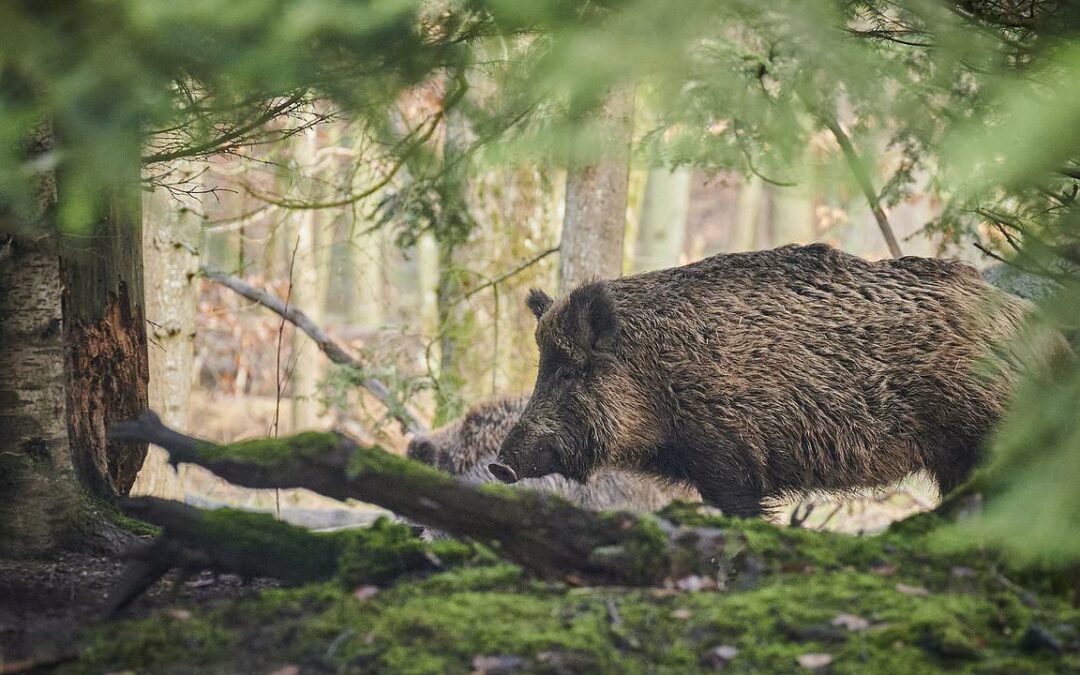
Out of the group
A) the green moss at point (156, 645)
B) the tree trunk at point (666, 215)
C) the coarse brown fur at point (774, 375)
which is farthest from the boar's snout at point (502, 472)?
the tree trunk at point (666, 215)

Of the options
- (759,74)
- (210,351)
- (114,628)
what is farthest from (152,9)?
(210,351)

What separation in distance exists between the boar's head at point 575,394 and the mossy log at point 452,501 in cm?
194

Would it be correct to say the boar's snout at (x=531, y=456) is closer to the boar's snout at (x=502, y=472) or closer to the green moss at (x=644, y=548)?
the boar's snout at (x=502, y=472)

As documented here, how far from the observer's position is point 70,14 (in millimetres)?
3725

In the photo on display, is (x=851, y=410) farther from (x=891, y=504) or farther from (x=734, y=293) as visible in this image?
(x=891, y=504)

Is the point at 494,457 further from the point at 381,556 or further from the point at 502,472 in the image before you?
the point at 381,556

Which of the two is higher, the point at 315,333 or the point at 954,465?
the point at 315,333

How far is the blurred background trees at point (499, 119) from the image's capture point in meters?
3.64

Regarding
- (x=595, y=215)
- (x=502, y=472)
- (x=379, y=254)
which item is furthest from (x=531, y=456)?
(x=379, y=254)

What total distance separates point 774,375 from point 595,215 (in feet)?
11.4

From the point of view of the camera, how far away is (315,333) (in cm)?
962

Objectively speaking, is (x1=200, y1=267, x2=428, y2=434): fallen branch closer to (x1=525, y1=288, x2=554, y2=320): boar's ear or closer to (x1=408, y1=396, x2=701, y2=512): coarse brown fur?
(x1=408, y1=396, x2=701, y2=512): coarse brown fur

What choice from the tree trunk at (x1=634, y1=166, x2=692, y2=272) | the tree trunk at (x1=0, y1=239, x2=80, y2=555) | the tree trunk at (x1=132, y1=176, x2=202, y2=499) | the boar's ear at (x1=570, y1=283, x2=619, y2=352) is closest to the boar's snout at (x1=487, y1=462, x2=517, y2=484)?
the boar's ear at (x1=570, y1=283, x2=619, y2=352)

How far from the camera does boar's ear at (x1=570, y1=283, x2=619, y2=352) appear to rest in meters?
5.94
